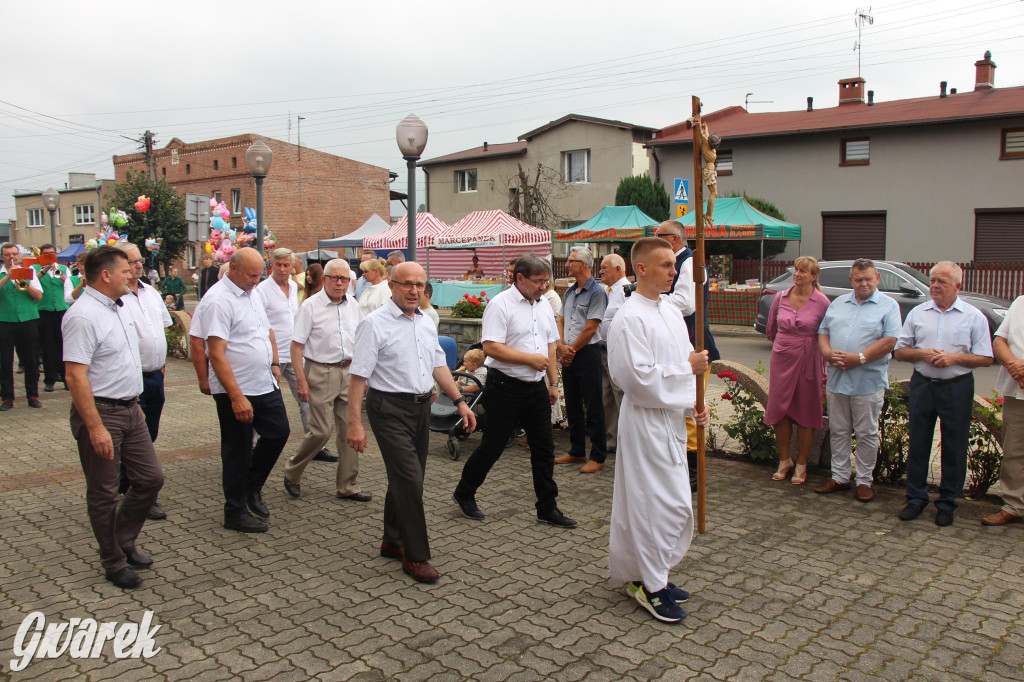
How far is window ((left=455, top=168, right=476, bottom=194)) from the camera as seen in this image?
38.2 meters

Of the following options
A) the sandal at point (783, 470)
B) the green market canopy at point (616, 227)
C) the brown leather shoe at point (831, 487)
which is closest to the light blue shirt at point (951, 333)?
the brown leather shoe at point (831, 487)

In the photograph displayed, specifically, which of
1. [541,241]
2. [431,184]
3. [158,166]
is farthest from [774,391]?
[158,166]

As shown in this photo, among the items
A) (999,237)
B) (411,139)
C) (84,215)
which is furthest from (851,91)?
(84,215)

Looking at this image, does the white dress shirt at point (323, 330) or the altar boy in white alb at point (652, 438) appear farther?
the white dress shirt at point (323, 330)

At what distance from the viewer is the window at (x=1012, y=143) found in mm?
23219

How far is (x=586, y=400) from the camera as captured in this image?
7.06m

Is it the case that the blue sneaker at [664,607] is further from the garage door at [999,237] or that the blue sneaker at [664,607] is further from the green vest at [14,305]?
the garage door at [999,237]

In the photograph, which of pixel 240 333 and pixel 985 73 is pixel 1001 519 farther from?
pixel 985 73

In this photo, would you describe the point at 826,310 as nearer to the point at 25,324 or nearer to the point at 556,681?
the point at 556,681

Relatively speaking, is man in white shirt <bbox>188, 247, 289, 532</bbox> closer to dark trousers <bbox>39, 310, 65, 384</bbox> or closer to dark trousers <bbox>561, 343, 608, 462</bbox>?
dark trousers <bbox>561, 343, 608, 462</bbox>

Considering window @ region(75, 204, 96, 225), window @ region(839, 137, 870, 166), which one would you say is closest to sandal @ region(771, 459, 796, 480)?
window @ region(839, 137, 870, 166)

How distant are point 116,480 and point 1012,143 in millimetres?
26846

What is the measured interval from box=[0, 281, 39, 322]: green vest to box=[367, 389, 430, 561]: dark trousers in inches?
290

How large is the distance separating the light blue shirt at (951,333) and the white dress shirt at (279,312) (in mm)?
5072
